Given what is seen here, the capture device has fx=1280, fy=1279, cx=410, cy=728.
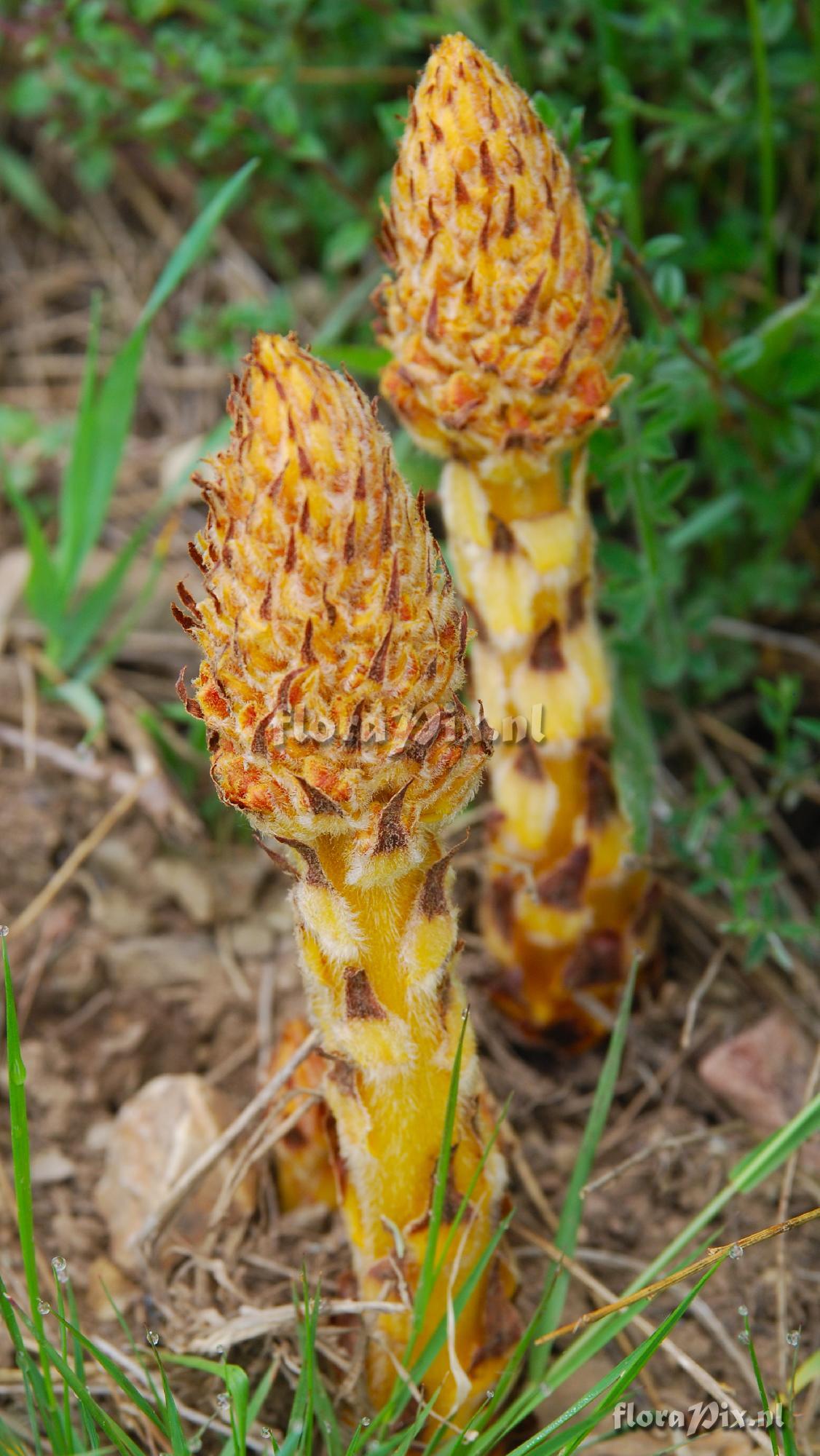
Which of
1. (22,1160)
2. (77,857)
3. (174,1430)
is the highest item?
(77,857)

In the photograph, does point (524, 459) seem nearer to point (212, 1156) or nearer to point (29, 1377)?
point (212, 1156)

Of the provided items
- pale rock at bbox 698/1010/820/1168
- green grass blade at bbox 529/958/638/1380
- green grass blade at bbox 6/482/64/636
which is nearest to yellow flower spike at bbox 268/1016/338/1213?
green grass blade at bbox 529/958/638/1380

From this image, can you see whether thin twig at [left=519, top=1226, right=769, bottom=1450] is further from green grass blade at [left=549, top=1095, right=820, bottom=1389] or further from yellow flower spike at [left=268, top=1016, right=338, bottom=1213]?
yellow flower spike at [left=268, top=1016, right=338, bottom=1213]

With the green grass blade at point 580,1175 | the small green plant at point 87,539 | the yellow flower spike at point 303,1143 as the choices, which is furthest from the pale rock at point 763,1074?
the small green plant at point 87,539

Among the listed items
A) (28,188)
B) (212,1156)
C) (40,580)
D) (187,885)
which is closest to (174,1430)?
(212,1156)

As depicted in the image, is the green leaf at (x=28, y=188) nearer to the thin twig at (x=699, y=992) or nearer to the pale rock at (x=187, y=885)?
the pale rock at (x=187, y=885)

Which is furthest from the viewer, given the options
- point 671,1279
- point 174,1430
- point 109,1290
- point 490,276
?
point 109,1290
